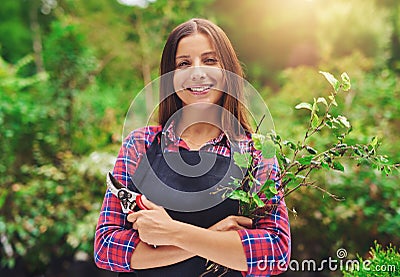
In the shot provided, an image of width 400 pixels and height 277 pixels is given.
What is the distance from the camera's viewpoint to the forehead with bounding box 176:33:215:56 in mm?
1035

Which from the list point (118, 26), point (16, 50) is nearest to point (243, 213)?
point (118, 26)

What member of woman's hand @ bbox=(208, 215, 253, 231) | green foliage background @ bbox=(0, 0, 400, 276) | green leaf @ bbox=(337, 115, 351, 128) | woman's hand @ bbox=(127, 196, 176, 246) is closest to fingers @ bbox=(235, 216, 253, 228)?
woman's hand @ bbox=(208, 215, 253, 231)

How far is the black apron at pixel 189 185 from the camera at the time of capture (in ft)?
3.30

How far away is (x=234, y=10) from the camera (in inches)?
233

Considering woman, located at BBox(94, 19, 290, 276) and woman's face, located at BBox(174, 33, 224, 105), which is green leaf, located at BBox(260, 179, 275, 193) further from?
woman's face, located at BBox(174, 33, 224, 105)

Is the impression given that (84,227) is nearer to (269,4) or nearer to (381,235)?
(381,235)

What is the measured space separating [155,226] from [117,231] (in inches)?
4.4

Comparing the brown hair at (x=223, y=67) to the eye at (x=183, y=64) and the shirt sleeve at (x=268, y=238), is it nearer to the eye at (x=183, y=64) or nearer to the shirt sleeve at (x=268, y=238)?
the eye at (x=183, y=64)

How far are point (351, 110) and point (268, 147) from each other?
83.8 inches

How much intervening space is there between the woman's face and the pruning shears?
0.22 metres

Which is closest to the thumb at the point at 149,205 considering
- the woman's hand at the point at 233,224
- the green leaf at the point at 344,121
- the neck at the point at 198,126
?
the woman's hand at the point at 233,224

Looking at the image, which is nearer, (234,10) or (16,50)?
(234,10)

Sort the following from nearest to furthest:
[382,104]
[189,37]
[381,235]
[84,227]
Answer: [189,37], [381,235], [84,227], [382,104]

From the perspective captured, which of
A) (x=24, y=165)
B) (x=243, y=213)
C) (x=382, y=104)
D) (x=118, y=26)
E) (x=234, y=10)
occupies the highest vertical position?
(x=234, y=10)
